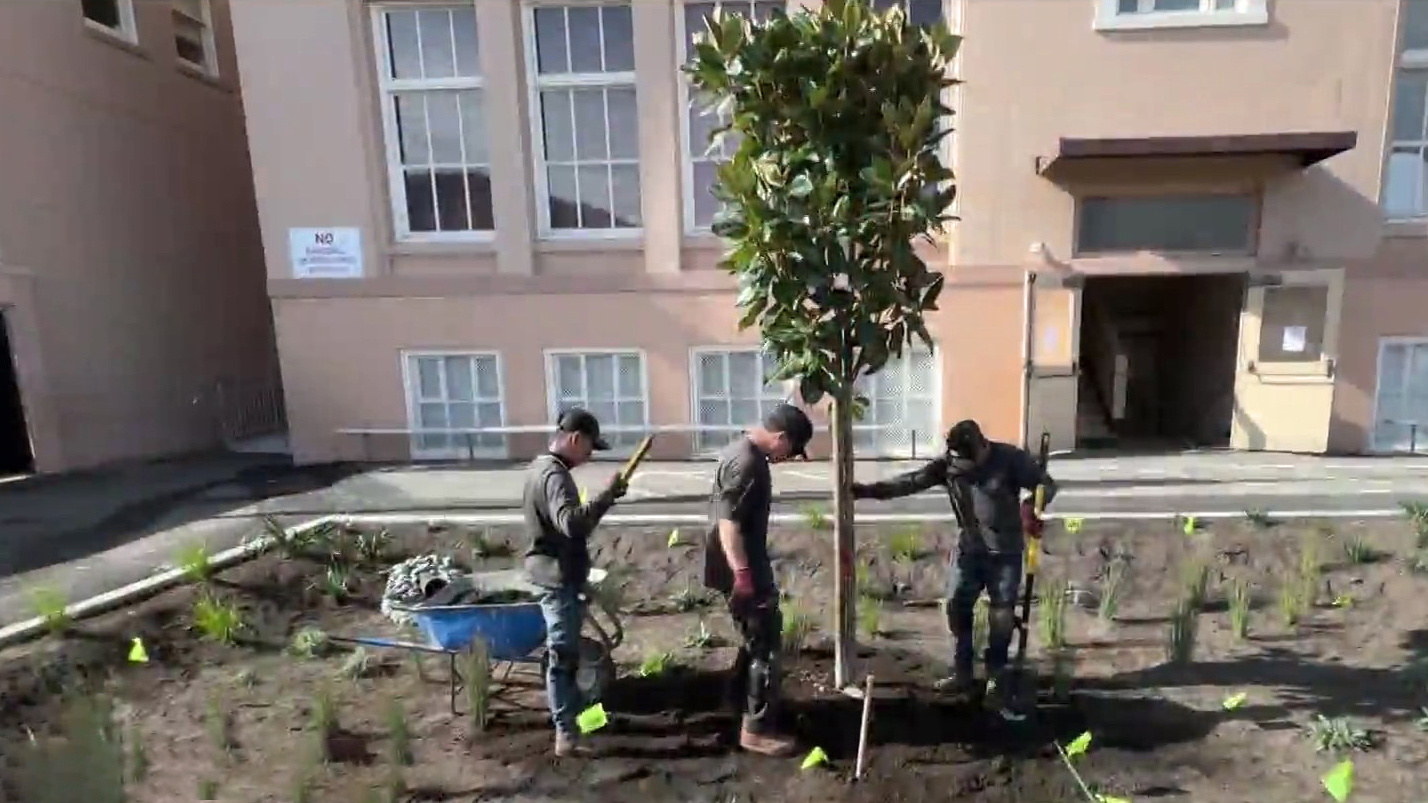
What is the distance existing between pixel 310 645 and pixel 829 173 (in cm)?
424

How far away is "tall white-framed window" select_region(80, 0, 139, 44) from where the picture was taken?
10320 mm

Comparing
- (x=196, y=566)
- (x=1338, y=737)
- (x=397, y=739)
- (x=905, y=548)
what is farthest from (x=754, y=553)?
(x=196, y=566)

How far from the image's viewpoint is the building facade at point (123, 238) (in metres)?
9.29

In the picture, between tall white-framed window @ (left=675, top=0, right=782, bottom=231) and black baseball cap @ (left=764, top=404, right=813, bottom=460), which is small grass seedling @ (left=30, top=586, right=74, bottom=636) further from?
tall white-framed window @ (left=675, top=0, right=782, bottom=231)

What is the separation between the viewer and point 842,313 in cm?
388

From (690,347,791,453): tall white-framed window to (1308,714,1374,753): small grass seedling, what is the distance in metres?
5.95

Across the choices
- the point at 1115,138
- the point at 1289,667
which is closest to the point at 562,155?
the point at 1115,138

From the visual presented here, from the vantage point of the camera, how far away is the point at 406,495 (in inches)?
319

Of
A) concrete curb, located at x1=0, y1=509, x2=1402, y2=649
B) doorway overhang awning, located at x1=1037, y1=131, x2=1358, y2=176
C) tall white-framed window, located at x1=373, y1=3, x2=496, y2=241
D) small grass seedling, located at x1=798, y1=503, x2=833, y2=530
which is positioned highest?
tall white-framed window, located at x1=373, y1=3, x2=496, y2=241

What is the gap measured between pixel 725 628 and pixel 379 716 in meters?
2.13

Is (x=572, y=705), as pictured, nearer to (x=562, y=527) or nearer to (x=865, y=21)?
(x=562, y=527)

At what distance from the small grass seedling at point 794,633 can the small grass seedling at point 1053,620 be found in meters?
1.46

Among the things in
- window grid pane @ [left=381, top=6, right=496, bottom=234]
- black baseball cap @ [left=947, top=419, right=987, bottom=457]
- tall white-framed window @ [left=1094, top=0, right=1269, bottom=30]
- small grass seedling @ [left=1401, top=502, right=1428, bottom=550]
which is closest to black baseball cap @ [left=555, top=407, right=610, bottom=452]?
black baseball cap @ [left=947, top=419, right=987, bottom=457]

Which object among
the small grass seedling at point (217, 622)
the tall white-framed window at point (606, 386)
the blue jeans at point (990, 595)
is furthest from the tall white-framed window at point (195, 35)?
the blue jeans at point (990, 595)
